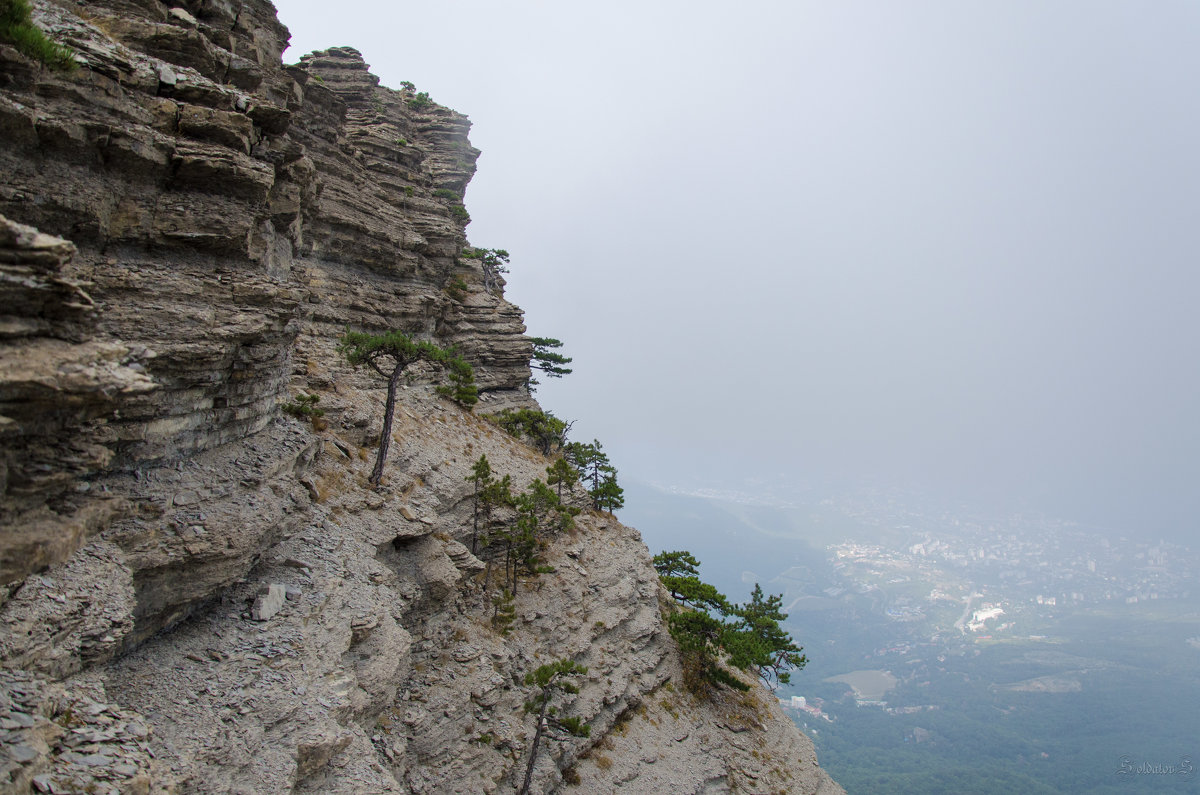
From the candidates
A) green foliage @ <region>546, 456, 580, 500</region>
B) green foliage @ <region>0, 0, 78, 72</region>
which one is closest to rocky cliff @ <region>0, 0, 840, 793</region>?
green foliage @ <region>0, 0, 78, 72</region>

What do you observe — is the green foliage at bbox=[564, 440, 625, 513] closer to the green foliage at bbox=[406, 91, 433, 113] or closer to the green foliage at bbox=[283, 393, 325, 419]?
the green foliage at bbox=[283, 393, 325, 419]

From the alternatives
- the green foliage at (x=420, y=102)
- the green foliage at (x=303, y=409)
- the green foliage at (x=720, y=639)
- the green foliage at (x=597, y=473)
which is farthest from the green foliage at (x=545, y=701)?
the green foliage at (x=420, y=102)

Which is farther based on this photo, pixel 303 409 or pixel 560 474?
pixel 560 474

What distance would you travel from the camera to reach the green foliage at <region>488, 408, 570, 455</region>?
139 feet

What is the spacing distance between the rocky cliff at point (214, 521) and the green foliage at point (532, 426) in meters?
12.9

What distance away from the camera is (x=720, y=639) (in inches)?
1193

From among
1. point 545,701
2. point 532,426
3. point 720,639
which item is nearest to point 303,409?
point 545,701

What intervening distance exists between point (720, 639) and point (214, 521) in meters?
27.2

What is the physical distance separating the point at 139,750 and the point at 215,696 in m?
3.23

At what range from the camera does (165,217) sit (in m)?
14.3

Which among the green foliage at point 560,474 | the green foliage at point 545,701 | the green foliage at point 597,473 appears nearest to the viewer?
the green foliage at point 545,701

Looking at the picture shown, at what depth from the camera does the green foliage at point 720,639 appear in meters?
29.7

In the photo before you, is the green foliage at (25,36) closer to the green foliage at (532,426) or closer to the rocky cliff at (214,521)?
the rocky cliff at (214,521)

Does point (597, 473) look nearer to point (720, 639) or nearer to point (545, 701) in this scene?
point (720, 639)
